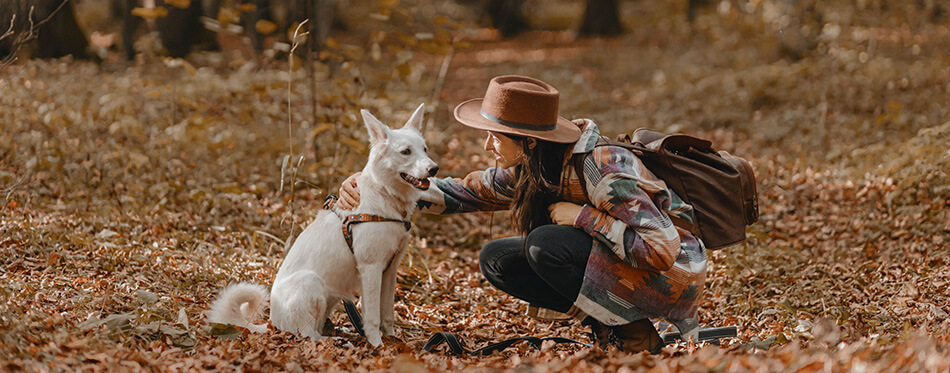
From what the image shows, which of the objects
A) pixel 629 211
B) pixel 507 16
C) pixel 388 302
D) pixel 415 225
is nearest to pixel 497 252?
pixel 388 302

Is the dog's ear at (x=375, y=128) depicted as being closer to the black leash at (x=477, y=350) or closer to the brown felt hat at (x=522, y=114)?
the brown felt hat at (x=522, y=114)

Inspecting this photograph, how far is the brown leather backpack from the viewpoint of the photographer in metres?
3.71

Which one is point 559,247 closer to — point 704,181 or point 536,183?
point 536,183

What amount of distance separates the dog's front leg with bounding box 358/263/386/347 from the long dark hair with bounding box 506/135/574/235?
0.83 meters

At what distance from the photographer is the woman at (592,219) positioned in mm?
3498

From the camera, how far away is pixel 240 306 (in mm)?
3941

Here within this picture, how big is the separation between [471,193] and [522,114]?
0.80 m

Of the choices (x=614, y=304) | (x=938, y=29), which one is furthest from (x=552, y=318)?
(x=938, y=29)

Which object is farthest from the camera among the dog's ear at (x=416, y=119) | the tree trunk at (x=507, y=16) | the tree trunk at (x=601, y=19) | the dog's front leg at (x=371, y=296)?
the tree trunk at (x=507, y=16)

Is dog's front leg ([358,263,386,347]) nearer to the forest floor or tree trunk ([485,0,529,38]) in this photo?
the forest floor

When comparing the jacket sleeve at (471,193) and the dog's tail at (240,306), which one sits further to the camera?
the jacket sleeve at (471,193)

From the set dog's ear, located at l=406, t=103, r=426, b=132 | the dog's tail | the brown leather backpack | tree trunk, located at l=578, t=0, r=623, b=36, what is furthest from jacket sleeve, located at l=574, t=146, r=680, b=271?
tree trunk, located at l=578, t=0, r=623, b=36

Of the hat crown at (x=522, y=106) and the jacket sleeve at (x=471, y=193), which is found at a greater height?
the hat crown at (x=522, y=106)

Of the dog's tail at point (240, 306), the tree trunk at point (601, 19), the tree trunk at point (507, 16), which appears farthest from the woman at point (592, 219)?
the tree trunk at point (507, 16)
